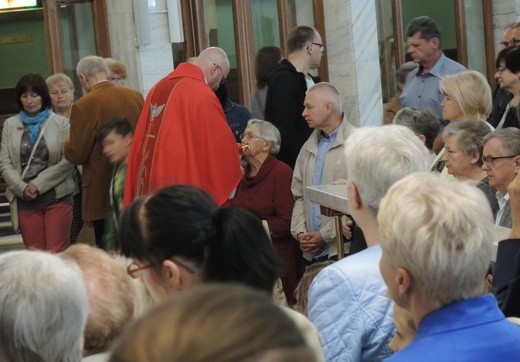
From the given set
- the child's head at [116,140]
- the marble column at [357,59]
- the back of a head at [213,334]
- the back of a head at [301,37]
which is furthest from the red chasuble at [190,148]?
the marble column at [357,59]

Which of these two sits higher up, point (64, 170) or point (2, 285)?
point (2, 285)

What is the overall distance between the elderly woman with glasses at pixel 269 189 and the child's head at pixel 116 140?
958 millimetres

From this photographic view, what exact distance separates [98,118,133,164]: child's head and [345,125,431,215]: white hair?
11.4 ft

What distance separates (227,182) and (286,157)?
1840mm

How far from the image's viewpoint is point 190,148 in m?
6.11

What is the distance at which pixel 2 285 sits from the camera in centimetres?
214

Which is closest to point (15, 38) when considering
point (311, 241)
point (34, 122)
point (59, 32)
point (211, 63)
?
point (59, 32)

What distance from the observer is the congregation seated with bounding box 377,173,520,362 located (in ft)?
7.83

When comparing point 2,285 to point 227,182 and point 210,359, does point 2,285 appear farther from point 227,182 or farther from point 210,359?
point 227,182

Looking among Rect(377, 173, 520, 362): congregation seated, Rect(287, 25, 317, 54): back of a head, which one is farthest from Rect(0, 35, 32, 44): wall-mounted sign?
Rect(377, 173, 520, 362): congregation seated

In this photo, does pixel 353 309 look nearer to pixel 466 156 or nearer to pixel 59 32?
pixel 466 156

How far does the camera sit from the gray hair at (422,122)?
6.78m

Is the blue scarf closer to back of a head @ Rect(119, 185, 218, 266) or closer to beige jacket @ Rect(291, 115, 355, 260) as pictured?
beige jacket @ Rect(291, 115, 355, 260)

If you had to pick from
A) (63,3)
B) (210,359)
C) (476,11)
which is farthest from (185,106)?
(476,11)
